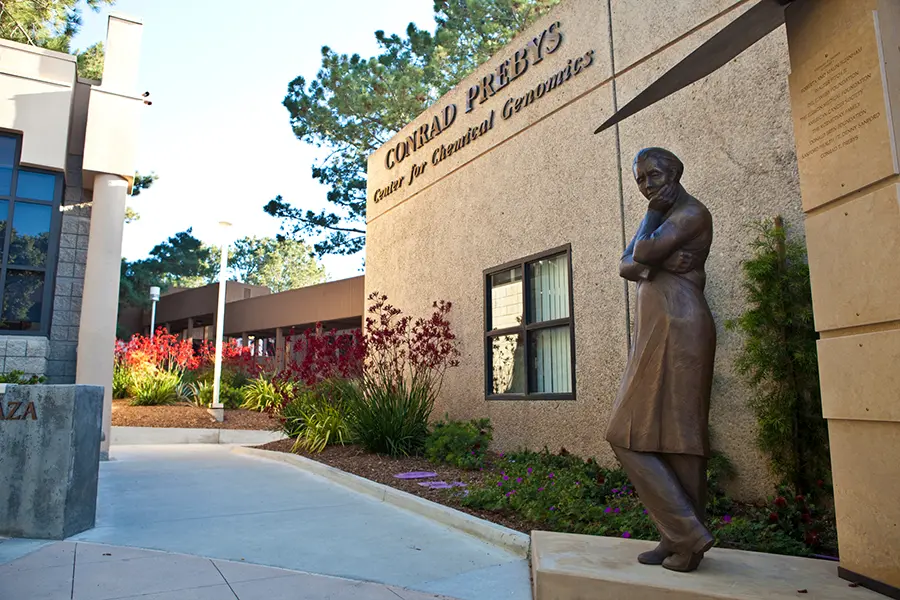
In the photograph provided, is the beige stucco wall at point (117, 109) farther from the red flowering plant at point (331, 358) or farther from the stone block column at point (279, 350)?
the stone block column at point (279, 350)

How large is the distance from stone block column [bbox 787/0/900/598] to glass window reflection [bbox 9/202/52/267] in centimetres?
935

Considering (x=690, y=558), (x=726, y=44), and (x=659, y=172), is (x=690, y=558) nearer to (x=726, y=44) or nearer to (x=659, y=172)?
(x=659, y=172)

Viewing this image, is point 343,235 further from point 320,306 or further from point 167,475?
point 167,475

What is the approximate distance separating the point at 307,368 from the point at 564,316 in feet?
12.9

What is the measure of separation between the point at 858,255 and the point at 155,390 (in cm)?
1291

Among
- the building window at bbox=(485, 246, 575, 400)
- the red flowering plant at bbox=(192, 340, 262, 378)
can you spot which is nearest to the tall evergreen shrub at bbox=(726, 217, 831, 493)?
the building window at bbox=(485, 246, 575, 400)

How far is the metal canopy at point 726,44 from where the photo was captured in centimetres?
328

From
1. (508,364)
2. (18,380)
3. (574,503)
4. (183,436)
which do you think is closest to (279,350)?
(183,436)

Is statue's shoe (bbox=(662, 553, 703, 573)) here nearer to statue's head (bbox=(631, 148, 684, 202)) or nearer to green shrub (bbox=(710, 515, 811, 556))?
green shrub (bbox=(710, 515, 811, 556))

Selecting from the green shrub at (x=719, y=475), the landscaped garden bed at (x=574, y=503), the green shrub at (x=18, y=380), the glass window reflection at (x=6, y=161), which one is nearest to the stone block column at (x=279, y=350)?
the glass window reflection at (x=6, y=161)

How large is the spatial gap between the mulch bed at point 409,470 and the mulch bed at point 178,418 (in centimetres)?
363

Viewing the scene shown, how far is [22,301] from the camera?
8.59m

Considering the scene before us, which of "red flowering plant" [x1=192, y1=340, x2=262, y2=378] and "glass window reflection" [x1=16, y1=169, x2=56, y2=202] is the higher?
"glass window reflection" [x1=16, y1=169, x2=56, y2=202]

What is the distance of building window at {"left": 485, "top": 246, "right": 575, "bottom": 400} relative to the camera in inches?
286
